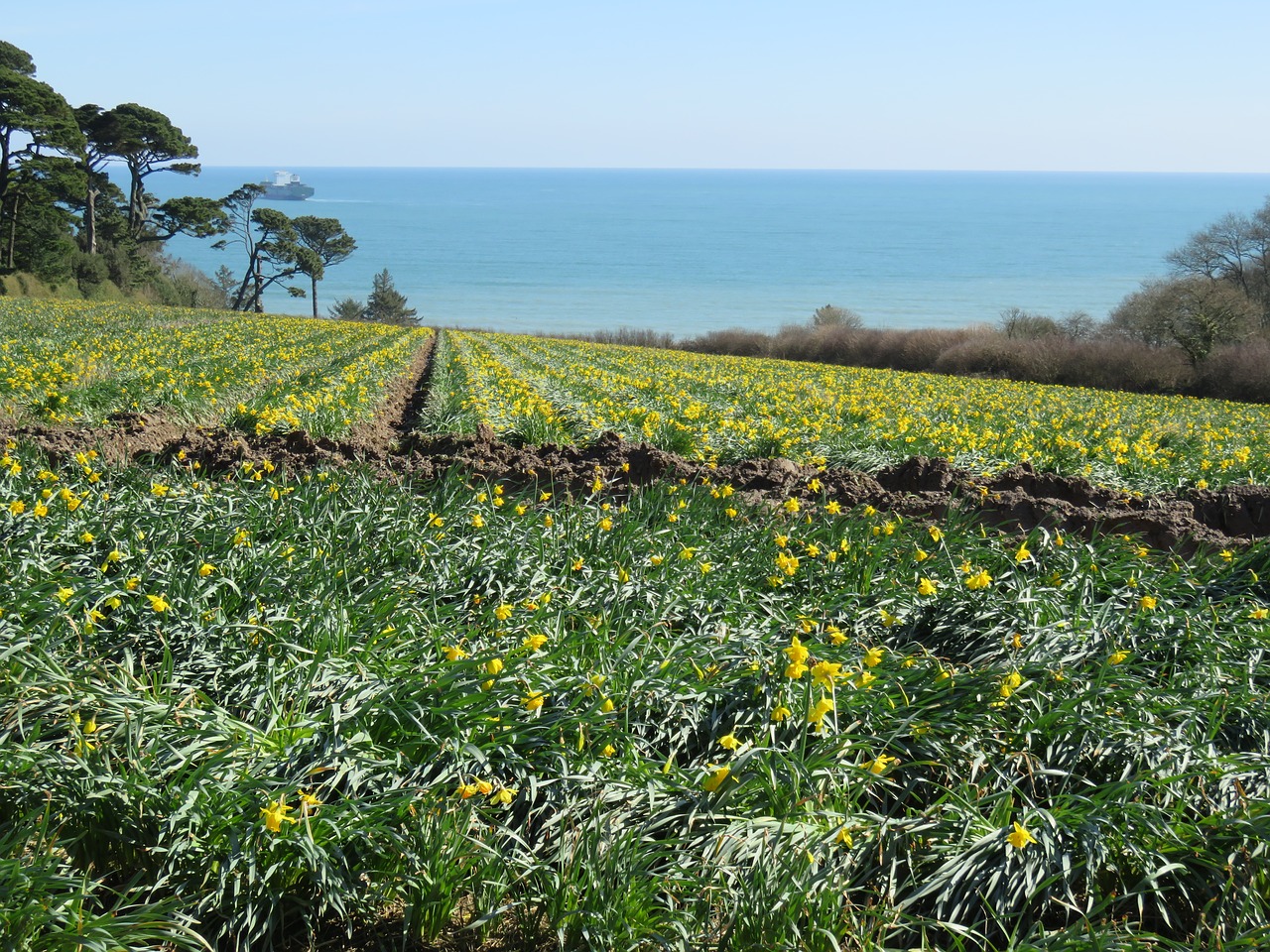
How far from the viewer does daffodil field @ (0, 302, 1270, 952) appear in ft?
8.63

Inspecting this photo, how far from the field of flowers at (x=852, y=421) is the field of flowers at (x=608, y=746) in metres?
4.32

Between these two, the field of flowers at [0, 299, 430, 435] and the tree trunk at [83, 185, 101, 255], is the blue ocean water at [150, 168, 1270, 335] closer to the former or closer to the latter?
the tree trunk at [83, 185, 101, 255]

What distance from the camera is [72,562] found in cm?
428

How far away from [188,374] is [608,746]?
10.5 meters

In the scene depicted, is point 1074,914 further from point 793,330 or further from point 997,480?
point 793,330

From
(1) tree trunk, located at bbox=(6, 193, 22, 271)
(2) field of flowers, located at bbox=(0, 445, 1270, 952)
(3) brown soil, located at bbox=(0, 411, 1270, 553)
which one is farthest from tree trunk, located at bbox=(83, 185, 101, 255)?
(2) field of flowers, located at bbox=(0, 445, 1270, 952)

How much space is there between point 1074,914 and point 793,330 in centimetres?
4132

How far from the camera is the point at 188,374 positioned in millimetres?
11555

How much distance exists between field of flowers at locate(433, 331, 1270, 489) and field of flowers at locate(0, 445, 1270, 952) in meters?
4.32

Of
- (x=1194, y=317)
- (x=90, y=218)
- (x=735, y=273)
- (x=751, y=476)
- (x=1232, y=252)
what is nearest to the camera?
(x=751, y=476)

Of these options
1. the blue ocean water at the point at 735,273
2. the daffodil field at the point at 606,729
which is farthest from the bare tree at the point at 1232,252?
the daffodil field at the point at 606,729

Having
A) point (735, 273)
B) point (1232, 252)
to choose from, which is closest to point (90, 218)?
point (1232, 252)

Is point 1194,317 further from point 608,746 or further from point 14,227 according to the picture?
point 14,227

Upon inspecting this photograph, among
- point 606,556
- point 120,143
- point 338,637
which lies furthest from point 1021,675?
point 120,143
